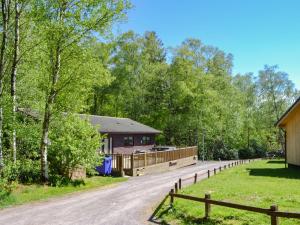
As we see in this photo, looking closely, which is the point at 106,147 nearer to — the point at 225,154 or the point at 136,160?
the point at 136,160

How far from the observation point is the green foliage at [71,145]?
2261 centimetres

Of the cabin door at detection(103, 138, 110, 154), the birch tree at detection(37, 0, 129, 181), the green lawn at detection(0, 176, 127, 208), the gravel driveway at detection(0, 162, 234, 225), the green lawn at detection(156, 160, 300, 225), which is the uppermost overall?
the birch tree at detection(37, 0, 129, 181)

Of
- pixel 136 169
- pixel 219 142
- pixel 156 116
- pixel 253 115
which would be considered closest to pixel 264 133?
pixel 253 115

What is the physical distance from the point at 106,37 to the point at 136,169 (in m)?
11.1

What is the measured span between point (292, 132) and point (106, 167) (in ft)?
49.6

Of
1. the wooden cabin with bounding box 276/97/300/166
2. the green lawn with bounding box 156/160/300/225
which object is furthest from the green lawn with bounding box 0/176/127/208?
the wooden cabin with bounding box 276/97/300/166

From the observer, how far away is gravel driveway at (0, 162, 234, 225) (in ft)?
46.1

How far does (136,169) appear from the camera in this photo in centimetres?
2905

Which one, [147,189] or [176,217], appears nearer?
[176,217]

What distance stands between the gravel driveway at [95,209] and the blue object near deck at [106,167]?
18.0 feet

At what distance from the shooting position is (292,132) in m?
30.0

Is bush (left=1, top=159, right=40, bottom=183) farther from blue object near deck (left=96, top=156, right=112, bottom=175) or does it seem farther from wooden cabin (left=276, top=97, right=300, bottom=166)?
wooden cabin (left=276, top=97, right=300, bottom=166)

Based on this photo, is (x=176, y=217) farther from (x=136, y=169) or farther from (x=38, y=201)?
(x=136, y=169)

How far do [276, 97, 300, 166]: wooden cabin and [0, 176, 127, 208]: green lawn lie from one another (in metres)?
14.8
